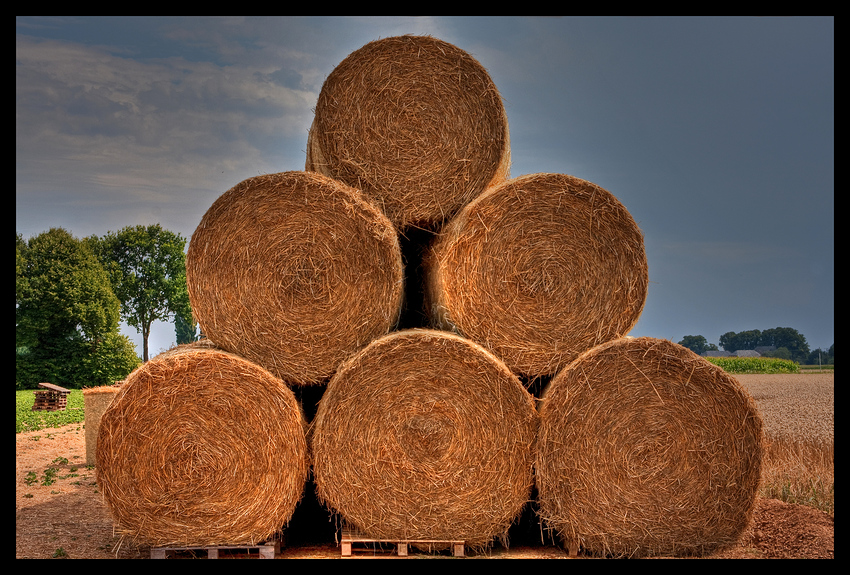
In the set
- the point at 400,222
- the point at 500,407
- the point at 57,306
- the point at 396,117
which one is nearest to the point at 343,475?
the point at 500,407

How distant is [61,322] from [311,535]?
29.2 metres

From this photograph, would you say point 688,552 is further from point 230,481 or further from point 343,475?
point 230,481

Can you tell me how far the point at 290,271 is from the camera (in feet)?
15.5

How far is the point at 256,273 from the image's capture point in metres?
4.70

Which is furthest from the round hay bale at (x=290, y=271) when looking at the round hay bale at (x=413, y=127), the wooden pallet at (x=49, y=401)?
the wooden pallet at (x=49, y=401)

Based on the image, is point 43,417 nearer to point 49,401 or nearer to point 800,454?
point 49,401

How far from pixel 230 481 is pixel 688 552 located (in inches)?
131

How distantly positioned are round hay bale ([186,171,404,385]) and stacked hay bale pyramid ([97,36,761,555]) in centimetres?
1

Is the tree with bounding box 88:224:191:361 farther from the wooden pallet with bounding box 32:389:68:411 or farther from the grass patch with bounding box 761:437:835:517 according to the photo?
the grass patch with bounding box 761:437:835:517

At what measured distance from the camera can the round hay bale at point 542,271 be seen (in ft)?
15.5

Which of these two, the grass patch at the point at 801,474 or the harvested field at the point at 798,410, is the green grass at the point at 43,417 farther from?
the harvested field at the point at 798,410

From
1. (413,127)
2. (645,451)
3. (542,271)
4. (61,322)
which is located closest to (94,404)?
(413,127)

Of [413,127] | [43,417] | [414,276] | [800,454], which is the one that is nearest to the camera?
[413,127]

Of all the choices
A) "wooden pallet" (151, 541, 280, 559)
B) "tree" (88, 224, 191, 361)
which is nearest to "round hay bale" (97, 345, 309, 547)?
"wooden pallet" (151, 541, 280, 559)
